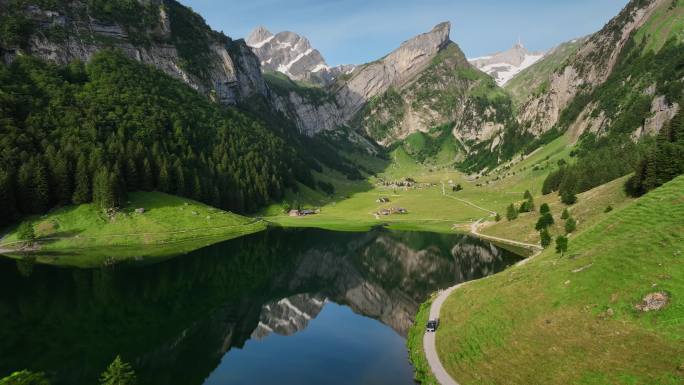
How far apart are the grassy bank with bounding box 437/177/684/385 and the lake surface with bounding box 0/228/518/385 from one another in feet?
28.0

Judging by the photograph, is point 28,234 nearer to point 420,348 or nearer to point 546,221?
point 420,348

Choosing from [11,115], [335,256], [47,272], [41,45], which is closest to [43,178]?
[11,115]

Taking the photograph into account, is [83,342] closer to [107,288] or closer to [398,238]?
[107,288]

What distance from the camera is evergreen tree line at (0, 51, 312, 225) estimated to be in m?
113

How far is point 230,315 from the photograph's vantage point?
6322 cm

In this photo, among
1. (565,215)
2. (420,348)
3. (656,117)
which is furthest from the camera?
(656,117)

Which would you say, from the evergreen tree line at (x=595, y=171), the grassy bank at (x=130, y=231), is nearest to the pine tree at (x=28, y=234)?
the grassy bank at (x=130, y=231)

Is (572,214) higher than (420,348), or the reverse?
(572,214)

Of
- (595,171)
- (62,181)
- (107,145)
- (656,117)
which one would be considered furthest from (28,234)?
(656,117)

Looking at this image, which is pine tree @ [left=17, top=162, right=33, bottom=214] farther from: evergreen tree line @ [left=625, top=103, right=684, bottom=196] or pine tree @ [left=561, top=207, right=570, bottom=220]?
evergreen tree line @ [left=625, top=103, right=684, bottom=196]

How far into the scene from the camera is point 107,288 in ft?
227

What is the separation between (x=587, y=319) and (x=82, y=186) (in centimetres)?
12035

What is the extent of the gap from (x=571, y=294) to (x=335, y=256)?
71.9 metres

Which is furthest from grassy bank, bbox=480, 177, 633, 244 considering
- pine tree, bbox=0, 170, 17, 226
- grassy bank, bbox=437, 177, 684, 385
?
pine tree, bbox=0, 170, 17, 226
